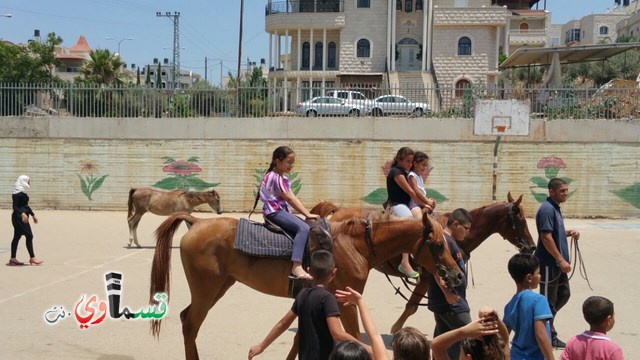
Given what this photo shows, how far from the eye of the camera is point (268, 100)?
24641 mm

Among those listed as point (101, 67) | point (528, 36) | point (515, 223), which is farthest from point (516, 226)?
point (528, 36)

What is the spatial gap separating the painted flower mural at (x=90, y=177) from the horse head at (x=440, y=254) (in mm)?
19745

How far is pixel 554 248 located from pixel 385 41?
47388 millimetres

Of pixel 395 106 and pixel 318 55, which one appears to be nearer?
pixel 395 106

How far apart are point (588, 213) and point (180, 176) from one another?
544 inches

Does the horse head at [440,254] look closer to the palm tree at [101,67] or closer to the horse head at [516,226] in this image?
the horse head at [516,226]

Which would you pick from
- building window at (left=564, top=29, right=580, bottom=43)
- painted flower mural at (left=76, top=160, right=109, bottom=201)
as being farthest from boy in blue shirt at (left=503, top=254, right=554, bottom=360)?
building window at (left=564, top=29, right=580, bottom=43)

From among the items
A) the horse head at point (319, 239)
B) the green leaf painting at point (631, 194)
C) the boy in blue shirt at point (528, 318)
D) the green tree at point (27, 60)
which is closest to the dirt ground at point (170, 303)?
the horse head at point (319, 239)

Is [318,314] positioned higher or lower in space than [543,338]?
higher

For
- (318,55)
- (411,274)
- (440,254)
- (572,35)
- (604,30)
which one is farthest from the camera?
(572,35)

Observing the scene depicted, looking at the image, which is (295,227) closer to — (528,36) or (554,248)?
(554,248)

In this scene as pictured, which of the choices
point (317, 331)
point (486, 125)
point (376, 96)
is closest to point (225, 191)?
point (376, 96)

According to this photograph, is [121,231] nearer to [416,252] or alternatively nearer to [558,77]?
[416,252]

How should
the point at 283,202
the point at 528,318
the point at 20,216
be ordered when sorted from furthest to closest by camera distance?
the point at 20,216 → the point at 283,202 → the point at 528,318
